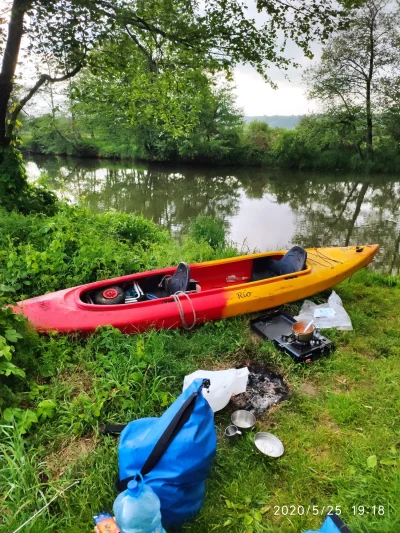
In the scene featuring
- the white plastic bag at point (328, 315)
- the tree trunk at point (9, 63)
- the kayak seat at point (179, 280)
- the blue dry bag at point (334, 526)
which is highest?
the tree trunk at point (9, 63)

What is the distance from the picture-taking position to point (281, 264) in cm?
423

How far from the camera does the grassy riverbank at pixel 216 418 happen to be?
5.67 feet

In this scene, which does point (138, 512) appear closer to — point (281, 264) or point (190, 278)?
point (190, 278)

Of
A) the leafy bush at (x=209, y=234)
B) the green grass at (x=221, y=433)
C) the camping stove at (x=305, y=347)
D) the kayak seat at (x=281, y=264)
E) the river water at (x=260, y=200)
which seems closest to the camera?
the green grass at (x=221, y=433)

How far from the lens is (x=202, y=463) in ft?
5.29

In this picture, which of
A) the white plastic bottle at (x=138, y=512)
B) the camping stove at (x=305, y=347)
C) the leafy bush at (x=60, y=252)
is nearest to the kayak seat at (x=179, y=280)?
the leafy bush at (x=60, y=252)

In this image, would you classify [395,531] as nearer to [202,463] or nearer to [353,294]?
[202,463]

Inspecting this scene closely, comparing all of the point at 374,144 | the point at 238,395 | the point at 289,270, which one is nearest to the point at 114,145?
the point at 374,144

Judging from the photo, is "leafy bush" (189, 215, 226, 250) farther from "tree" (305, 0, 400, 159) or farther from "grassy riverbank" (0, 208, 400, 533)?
"tree" (305, 0, 400, 159)

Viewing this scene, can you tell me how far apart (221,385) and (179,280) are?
1.41m

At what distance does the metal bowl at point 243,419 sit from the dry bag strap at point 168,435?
731 mm

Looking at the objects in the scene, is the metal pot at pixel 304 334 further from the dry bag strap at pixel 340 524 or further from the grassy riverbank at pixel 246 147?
the grassy riverbank at pixel 246 147
